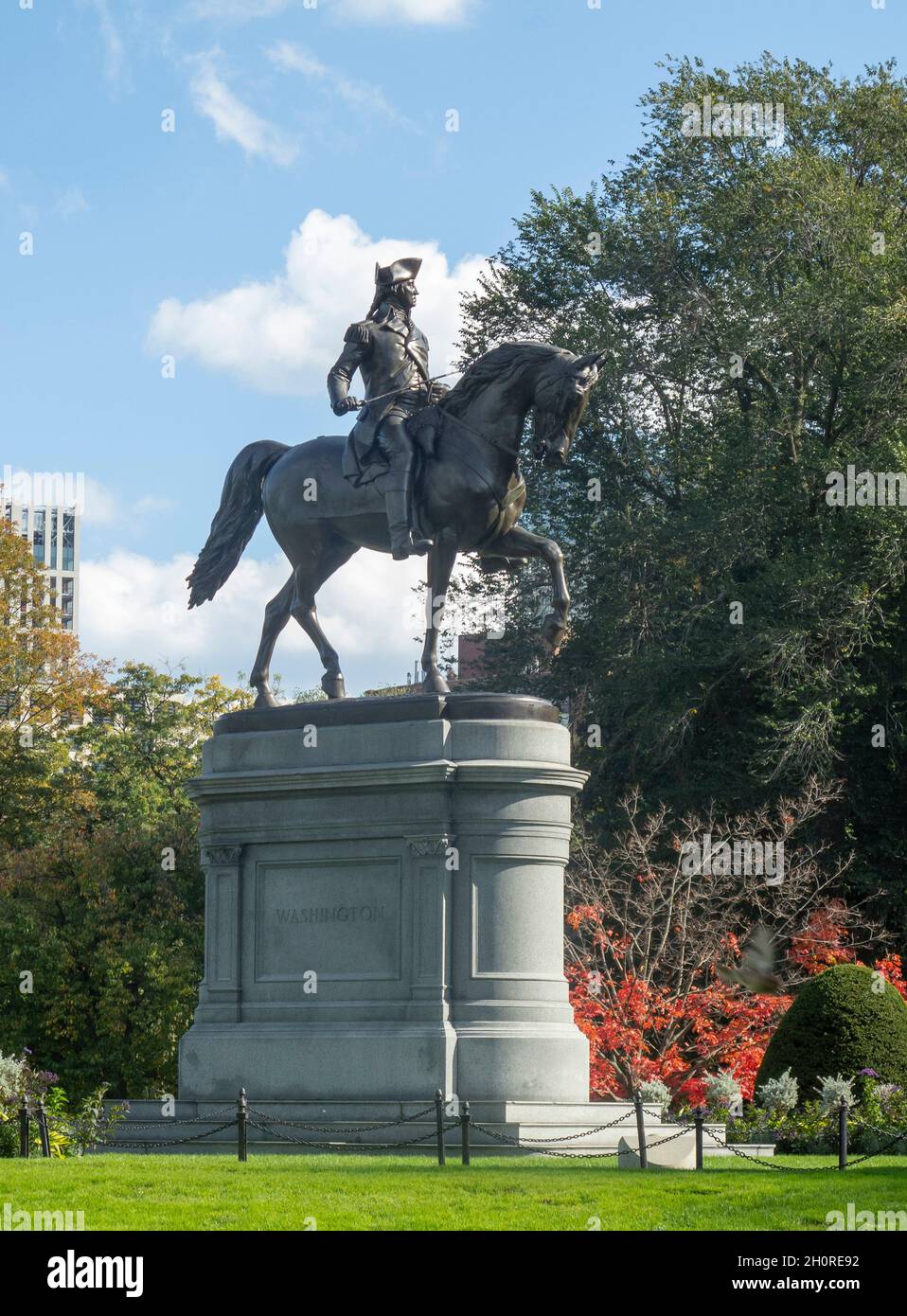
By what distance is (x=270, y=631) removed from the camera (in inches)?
877

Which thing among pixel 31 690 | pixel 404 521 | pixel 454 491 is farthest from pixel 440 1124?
pixel 31 690

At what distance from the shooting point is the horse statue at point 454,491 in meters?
20.0

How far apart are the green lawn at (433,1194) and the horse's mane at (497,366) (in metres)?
7.94

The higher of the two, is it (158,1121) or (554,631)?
(554,631)

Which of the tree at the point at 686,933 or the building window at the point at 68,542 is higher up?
the building window at the point at 68,542

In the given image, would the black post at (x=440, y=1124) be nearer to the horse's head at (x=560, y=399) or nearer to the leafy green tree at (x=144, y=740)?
the horse's head at (x=560, y=399)

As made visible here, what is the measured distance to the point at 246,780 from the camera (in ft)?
67.4

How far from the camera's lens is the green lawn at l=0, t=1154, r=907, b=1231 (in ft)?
42.4

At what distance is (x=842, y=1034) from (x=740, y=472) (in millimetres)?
15496

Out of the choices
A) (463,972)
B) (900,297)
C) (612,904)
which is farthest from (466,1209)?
(900,297)

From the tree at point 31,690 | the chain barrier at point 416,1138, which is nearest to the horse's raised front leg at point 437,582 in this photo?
the chain barrier at point 416,1138
